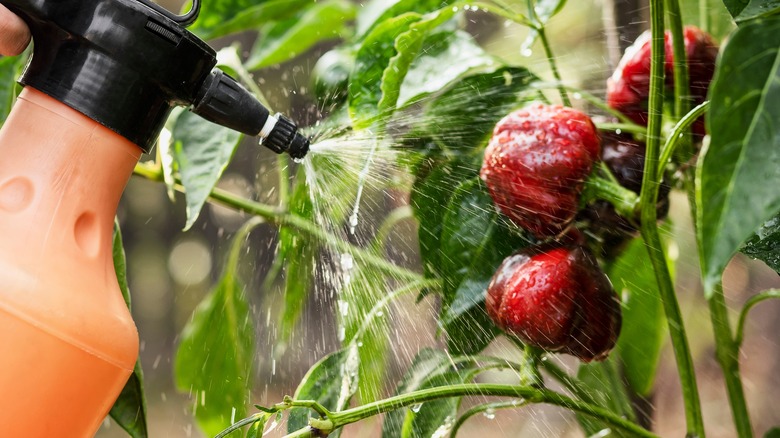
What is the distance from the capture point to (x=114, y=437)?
194 cm

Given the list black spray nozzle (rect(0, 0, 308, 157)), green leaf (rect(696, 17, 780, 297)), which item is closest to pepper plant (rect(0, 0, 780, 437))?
green leaf (rect(696, 17, 780, 297))

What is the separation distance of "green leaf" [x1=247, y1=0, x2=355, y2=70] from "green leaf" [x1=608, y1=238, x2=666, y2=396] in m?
0.35

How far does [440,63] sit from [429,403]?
21cm

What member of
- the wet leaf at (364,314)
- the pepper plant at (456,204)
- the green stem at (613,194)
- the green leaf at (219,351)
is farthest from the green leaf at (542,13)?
the green leaf at (219,351)

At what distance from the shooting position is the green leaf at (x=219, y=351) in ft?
2.50

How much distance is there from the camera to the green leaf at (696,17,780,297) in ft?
0.99

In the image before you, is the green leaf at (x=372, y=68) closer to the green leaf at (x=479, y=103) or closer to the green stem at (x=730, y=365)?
the green leaf at (x=479, y=103)

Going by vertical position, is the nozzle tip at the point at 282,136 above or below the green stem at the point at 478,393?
above

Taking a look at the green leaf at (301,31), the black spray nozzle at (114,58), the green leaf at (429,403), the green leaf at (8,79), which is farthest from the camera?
the green leaf at (301,31)

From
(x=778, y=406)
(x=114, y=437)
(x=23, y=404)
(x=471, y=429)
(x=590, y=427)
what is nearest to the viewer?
(x=23, y=404)

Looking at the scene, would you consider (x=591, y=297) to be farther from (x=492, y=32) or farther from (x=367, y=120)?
(x=492, y=32)

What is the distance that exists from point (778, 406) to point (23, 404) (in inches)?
34.2

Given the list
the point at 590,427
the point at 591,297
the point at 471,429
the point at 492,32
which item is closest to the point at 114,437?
the point at 471,429

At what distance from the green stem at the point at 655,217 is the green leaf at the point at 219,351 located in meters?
0.42
